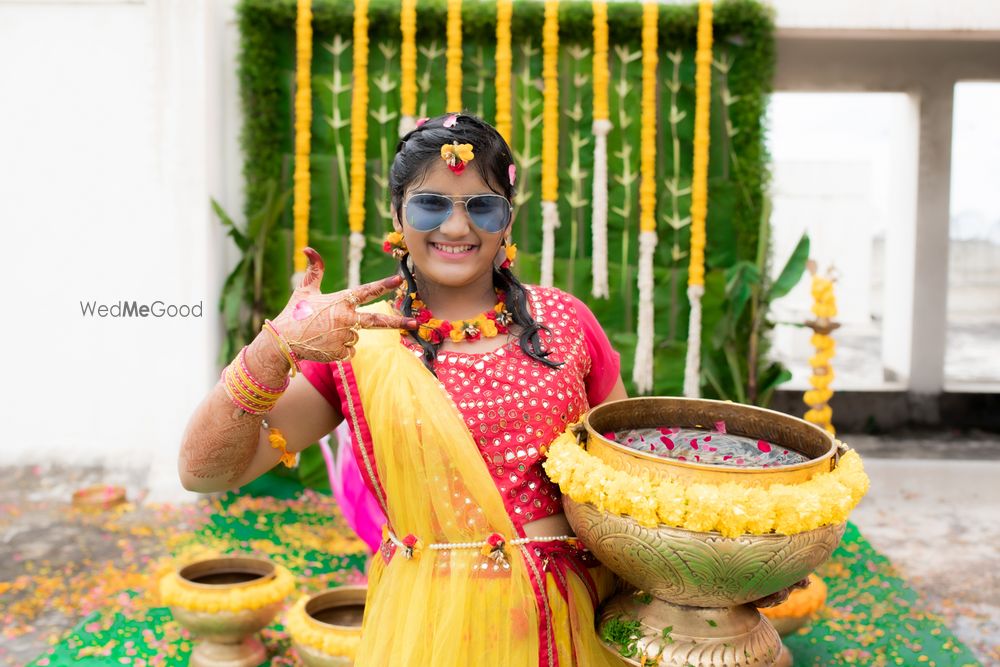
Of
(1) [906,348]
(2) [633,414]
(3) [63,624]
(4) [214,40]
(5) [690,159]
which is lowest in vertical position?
(3) [63,624]

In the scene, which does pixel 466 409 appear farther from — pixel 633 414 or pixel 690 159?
pixel 690 159

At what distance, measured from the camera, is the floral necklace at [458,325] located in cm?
172

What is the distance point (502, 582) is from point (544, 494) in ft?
0.60

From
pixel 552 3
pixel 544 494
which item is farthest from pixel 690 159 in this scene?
pixel 544 494

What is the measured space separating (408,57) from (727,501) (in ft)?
13.4

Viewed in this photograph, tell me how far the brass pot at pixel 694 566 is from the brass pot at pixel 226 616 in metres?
2.02

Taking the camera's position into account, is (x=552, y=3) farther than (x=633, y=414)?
Yes

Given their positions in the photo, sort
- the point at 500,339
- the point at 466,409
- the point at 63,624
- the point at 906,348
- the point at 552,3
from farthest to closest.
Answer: the point at 906,348 < the point at 552,3 < the point at 63,624 < the point at 500,339 < the point at 466,409

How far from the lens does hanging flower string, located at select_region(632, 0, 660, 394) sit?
494 cm

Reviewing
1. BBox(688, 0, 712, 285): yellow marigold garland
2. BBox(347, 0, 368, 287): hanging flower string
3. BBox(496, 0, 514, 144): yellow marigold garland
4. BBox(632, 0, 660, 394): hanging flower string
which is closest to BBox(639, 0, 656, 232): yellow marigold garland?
BBox(632, 0, 660, 394): hanging flower string

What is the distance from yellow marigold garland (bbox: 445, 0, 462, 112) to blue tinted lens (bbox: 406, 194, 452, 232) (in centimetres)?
346

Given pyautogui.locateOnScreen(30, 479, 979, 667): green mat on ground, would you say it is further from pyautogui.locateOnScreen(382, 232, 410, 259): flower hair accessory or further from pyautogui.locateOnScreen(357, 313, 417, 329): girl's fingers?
pyautogui.locateOnScreen(357, 313, 417, 329): girl's fingers

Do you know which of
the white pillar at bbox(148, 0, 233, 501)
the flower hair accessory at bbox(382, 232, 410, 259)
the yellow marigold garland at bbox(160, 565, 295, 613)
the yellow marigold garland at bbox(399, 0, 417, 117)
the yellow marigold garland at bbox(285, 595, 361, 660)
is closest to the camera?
the flower hair accessory at bbox(382, 232, 410, 259)

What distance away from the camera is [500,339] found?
176cm
